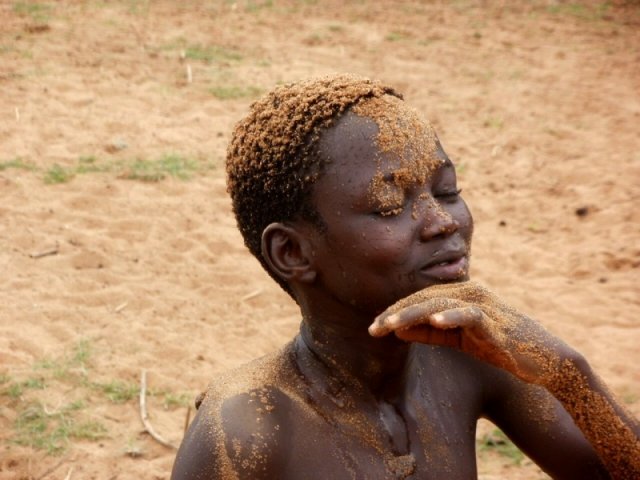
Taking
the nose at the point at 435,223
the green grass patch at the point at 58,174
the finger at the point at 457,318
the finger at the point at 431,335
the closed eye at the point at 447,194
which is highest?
the closed eye at the point at 447,194

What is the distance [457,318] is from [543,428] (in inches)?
28.6

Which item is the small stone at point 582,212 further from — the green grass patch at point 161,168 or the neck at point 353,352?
the neck at point 353,352

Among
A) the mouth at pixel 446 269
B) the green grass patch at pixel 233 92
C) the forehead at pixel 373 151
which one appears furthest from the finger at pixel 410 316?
the green grass patch at pixel 233 92

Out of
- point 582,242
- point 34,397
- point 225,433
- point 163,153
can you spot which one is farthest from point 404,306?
point 163,153

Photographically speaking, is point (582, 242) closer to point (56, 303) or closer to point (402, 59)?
point (56, 303)

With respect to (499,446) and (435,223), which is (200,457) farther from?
(499,446)

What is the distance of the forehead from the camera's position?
1.94 m

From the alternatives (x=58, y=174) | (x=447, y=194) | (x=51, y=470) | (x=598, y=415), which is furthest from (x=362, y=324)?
(x=58, y=174)

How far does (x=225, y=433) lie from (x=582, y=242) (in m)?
3.84

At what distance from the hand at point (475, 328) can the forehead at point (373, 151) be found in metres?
0.26

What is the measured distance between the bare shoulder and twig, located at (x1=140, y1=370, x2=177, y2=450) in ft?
5.18

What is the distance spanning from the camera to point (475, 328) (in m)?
1.76

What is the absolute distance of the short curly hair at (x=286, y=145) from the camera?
198 cm

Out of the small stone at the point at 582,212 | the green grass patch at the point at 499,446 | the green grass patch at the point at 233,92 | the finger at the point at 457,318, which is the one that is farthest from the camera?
the green grass patch at the point at 233,92
